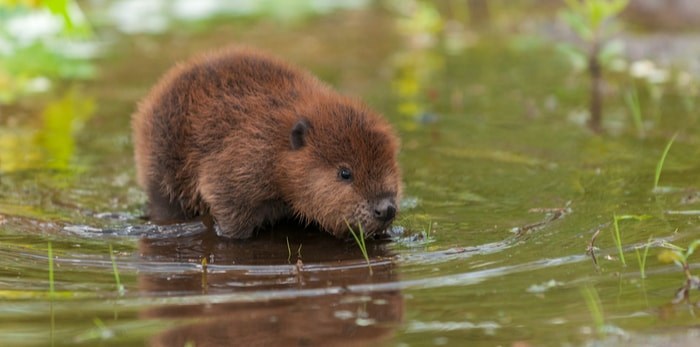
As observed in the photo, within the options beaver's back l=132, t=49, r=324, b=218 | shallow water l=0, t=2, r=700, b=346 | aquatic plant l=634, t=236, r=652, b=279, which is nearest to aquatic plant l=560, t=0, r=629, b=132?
shallow water l=0, t=2, r=700, b=346

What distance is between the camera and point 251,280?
5461mm

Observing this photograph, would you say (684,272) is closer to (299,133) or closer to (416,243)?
(416,243)

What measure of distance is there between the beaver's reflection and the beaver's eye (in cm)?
40

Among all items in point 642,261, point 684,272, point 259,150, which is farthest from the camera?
point 259,150

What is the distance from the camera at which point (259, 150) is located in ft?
21.3

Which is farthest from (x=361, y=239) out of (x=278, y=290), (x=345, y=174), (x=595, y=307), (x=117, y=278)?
(x=595, y=307)

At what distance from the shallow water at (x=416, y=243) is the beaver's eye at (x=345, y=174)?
40 cm

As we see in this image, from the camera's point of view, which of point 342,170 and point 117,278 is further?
point 342,170

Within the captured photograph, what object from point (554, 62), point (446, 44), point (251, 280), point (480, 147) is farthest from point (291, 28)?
point (251, 280)

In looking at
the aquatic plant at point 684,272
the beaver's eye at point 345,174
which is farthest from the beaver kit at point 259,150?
the aquatic plant at point 684,272

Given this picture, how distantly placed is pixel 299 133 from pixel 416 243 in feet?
3.12

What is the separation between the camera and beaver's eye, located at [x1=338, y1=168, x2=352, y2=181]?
6227mm

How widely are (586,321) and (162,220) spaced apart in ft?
11.1

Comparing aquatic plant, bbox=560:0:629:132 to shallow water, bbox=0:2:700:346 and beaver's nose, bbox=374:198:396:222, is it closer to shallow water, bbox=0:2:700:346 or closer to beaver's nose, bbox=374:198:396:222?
shallow water, bbox=0:2:700:346
